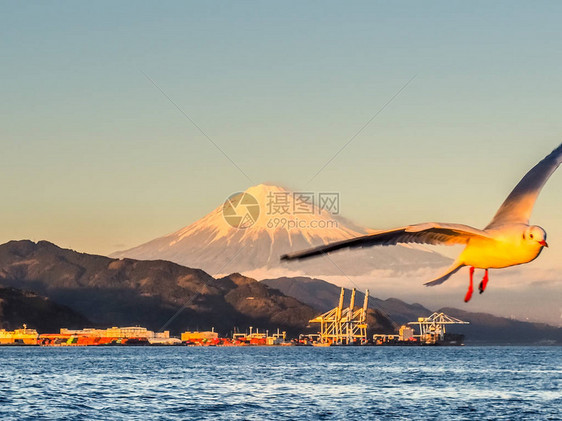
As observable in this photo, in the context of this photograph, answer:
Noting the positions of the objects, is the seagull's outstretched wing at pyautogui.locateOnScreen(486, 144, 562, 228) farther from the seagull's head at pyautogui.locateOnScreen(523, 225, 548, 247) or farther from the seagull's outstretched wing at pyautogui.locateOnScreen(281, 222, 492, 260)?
the seagull's head at pyautogui.locateOnScreen(523, 225, 548, 247)

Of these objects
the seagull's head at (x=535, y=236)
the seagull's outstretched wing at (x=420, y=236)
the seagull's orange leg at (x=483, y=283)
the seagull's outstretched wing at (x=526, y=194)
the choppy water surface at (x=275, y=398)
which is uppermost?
the seagull's outstretched wing at (x=526, y=194)

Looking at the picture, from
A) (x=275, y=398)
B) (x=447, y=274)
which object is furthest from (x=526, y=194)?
(x=275, y=398)

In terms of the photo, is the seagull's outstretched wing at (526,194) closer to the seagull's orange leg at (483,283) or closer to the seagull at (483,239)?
the seagull at (483,239)

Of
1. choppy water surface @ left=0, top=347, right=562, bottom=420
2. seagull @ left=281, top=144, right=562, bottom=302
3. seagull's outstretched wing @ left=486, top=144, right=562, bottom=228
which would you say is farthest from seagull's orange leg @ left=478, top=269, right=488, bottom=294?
choppy water surface @ left=0, top=347, right=562, bottom=420

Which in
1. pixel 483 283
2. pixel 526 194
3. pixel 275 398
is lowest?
pixel 275 398

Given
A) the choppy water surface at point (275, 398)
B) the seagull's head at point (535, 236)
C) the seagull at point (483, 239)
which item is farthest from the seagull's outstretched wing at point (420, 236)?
the choppy water surface at point (275, 398)

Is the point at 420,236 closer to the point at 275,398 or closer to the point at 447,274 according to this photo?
the point at 447,274

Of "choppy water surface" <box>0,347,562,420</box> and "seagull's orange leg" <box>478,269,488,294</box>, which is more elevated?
"seagull's orange leg" <box>478,269,488,294</box>

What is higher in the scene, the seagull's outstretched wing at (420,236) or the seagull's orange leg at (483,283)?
the seagull's outstretched wing at (420,236)

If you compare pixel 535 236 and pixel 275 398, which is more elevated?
pixel 535 236
